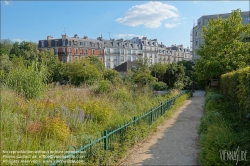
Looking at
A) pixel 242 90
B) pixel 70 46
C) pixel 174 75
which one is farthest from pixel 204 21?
pixel 242 90

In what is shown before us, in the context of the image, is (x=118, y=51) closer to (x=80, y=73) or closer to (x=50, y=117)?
(x=80, y=73)

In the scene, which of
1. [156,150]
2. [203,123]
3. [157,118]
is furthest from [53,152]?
[157,118]

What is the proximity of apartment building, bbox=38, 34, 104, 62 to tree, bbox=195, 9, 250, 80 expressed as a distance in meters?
43.7

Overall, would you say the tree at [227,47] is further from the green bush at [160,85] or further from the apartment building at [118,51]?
the apartment building at [118,51]

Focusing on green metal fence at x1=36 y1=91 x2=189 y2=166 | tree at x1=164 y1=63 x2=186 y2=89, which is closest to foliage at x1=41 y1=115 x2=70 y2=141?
green metal fence at x1=36 y1=91 x2=189 y2=166

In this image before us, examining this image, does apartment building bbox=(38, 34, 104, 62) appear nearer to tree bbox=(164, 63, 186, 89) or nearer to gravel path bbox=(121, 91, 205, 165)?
tree bbox=(164, 63, 186, 89)

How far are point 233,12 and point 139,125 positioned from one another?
43.3 ft

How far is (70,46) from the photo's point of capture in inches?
2110

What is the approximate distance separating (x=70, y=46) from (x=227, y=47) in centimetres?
4523

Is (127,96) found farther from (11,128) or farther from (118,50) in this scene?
(118,50)

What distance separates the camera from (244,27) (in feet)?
48.0

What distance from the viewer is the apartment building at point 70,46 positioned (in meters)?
53.5

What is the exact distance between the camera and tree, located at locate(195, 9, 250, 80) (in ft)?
46.3

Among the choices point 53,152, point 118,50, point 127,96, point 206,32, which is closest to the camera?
point 53,152
